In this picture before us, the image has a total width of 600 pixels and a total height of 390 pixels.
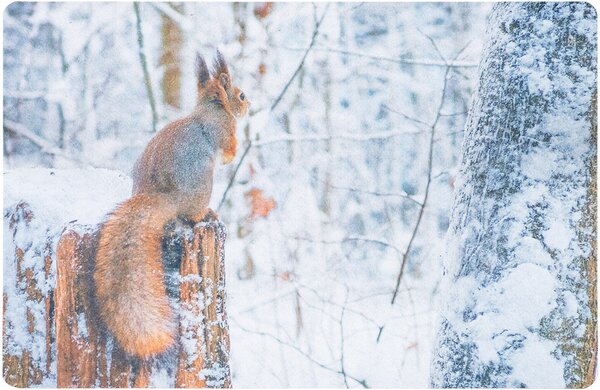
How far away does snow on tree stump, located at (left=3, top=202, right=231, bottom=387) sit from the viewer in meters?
1.54

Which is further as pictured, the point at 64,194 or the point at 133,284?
the point at 64,194

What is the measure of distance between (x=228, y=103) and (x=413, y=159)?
3.42m

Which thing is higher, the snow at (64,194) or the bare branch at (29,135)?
the bare branch at (29,135)

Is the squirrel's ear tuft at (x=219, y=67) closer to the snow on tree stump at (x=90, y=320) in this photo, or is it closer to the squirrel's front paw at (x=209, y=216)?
the squirrel's front paw at (x=209, y=216)

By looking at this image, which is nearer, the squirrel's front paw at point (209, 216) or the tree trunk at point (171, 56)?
the squirrel's front paw at point (209, 216)

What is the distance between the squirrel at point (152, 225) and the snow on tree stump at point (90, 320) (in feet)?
0.09

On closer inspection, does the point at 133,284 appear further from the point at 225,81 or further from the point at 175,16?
the point at 175,16

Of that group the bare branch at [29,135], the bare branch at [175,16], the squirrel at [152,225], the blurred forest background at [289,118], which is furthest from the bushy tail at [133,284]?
the bare branch at [29,135]

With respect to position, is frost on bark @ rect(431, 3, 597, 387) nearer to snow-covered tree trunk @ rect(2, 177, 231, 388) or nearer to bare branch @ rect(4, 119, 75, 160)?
snow-covered tree trunk @ rect(2, 177, 231, 388)

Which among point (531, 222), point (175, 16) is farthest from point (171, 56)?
point (531, 222)

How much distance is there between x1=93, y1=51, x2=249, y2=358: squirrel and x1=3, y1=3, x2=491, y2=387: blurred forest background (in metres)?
1.52

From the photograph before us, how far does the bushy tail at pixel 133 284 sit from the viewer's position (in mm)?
1551

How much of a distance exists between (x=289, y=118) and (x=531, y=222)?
3765 mm

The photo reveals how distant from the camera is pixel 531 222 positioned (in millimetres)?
1468
